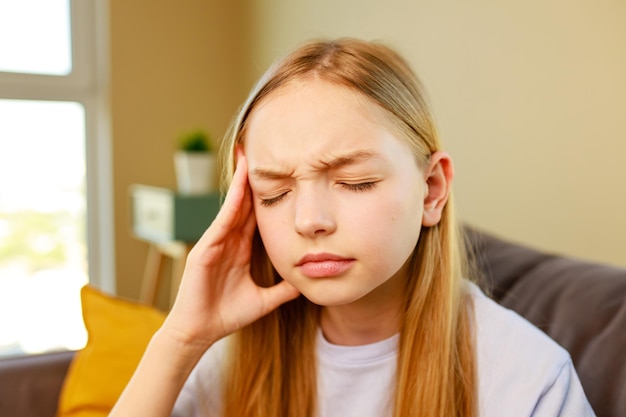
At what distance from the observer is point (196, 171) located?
296 centimetres

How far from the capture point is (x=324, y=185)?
2.72 feet

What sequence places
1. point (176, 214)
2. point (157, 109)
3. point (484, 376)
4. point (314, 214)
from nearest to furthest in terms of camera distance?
point (314, 214) → point (484, 376) → point (176, 214) → point (157, 109)

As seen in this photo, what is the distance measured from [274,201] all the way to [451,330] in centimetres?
35

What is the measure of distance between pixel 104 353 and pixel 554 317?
0.89 m

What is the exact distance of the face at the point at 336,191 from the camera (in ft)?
2.67

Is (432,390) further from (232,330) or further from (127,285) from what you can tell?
(127,285)

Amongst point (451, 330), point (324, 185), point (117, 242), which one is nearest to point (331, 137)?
point (324, 185)

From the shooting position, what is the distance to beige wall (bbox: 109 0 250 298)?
3.23 meters

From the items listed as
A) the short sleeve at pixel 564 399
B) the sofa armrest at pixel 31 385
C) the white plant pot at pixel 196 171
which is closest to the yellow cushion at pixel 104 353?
the sofa armrest at pixel 31 385

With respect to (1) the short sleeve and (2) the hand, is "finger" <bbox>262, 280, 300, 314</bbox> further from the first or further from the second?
(1) the short sleeve

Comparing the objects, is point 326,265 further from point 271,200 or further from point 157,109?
point 157,109

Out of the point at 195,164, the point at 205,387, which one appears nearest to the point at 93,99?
the point at 195,164

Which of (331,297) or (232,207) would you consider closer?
(331,297)

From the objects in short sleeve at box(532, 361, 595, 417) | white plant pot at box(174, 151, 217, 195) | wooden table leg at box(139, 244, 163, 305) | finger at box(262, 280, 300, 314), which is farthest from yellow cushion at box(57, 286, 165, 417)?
wooden table leg at box(139, 244, 163, 305)
